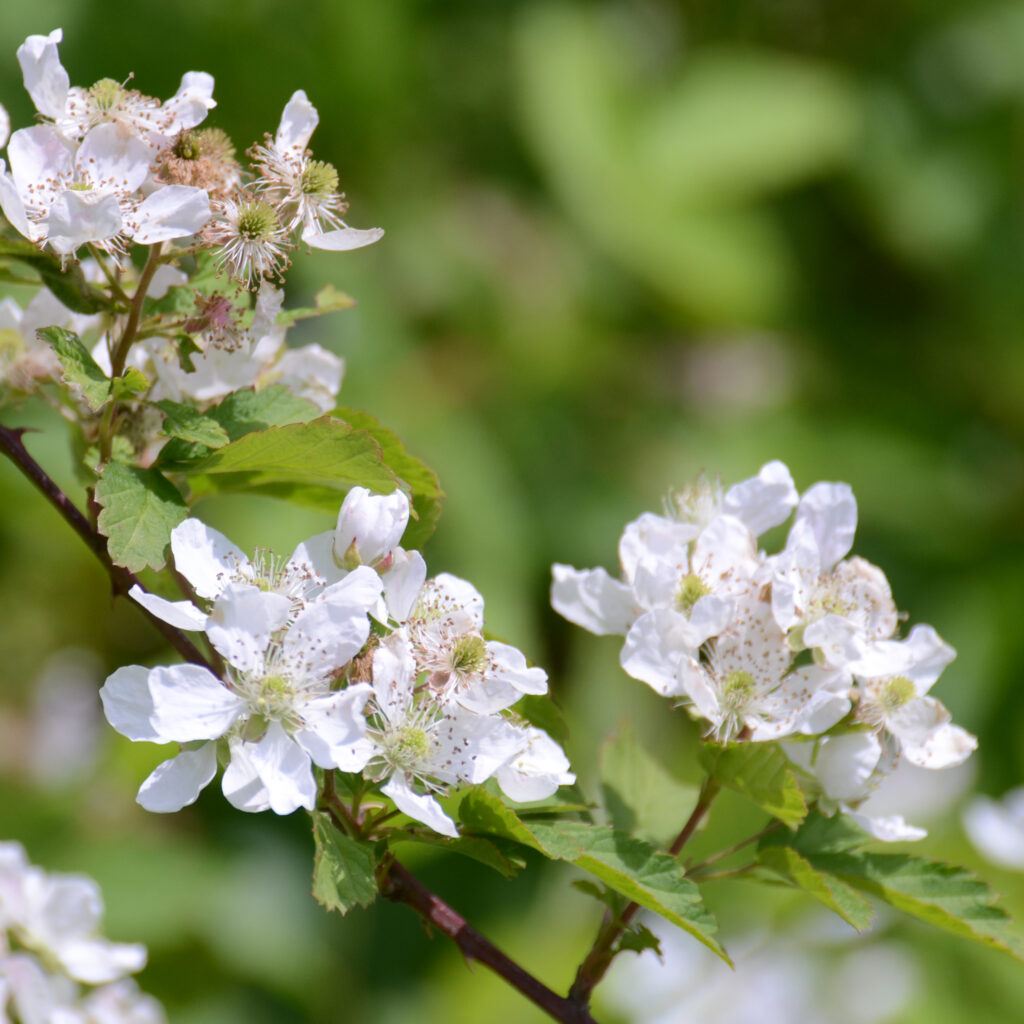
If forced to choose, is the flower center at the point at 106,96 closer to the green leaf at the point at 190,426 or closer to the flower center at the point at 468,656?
the green leaf at the point at 190,426

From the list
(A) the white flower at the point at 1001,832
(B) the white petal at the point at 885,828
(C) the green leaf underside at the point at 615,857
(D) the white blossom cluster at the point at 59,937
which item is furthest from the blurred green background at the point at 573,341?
(C) the green leaf underside at the point at 615,857

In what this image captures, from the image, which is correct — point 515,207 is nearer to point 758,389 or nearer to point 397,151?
point 397,151

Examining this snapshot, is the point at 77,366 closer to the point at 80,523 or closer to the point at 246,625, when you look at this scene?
the point at 80,523

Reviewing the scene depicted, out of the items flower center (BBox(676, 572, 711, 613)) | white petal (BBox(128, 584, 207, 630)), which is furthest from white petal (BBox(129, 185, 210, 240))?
flower center (BBox(676, 572, 711, 613))

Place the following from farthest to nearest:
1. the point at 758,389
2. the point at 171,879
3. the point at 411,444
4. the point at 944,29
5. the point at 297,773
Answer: the point at 944,29, the point at 758,389, the point at 411,444, the point at 171,879, the point at 297,773

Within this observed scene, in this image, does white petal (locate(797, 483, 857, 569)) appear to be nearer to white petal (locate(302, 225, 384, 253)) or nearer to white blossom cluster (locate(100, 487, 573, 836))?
white blossom cluster (locate(100, 487, 573, 836))

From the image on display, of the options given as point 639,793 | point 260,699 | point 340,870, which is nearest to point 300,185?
point 260,699

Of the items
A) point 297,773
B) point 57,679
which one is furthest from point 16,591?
point 297,773
